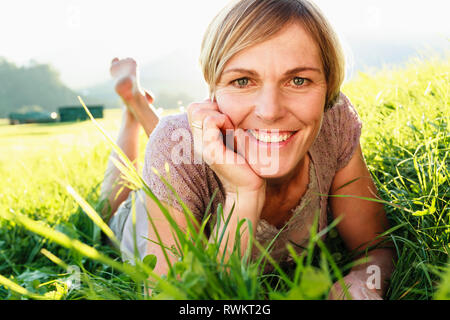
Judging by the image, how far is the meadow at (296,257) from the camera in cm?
97

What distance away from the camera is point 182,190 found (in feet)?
6.35

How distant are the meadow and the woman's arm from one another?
71 millimetres

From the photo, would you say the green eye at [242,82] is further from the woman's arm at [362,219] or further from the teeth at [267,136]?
the woman's arm at [362,219]

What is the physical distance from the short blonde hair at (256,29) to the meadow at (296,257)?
0.63 meters

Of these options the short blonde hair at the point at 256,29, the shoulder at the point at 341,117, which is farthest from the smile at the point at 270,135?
the shoulder at the point at 341,117

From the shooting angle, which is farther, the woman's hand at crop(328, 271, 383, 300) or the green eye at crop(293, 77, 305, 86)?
the green eye at crop(293, 77, 305, 86)

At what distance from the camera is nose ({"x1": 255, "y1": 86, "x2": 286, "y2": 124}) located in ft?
5.80
